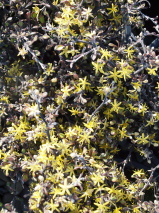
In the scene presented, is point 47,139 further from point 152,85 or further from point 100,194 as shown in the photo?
point 152,85

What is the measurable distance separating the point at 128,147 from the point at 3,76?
2.56 feet

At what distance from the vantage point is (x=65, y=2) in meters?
1.57

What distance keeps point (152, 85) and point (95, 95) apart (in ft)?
1.12

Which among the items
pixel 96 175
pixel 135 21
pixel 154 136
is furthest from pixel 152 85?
pixel 96 175

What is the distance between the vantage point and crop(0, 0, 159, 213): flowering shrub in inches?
56.9

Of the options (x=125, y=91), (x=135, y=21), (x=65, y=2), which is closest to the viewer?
(x=65, y=2)

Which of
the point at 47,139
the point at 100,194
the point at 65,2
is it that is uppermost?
the point at 65,2

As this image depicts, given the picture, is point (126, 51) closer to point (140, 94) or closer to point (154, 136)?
point (140, 94)

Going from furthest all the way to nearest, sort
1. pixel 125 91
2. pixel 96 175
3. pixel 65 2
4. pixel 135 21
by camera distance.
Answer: pixel 135 21 → pixel 125 91 → pixel 65 2 → pixel 96 175

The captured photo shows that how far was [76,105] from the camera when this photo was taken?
1.59m

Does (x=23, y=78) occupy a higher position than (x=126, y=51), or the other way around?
(x=126, y=51)

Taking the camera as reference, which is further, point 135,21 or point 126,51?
point 135,21

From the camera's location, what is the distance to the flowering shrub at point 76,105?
1444mm

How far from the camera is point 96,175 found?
1436 millimetres
